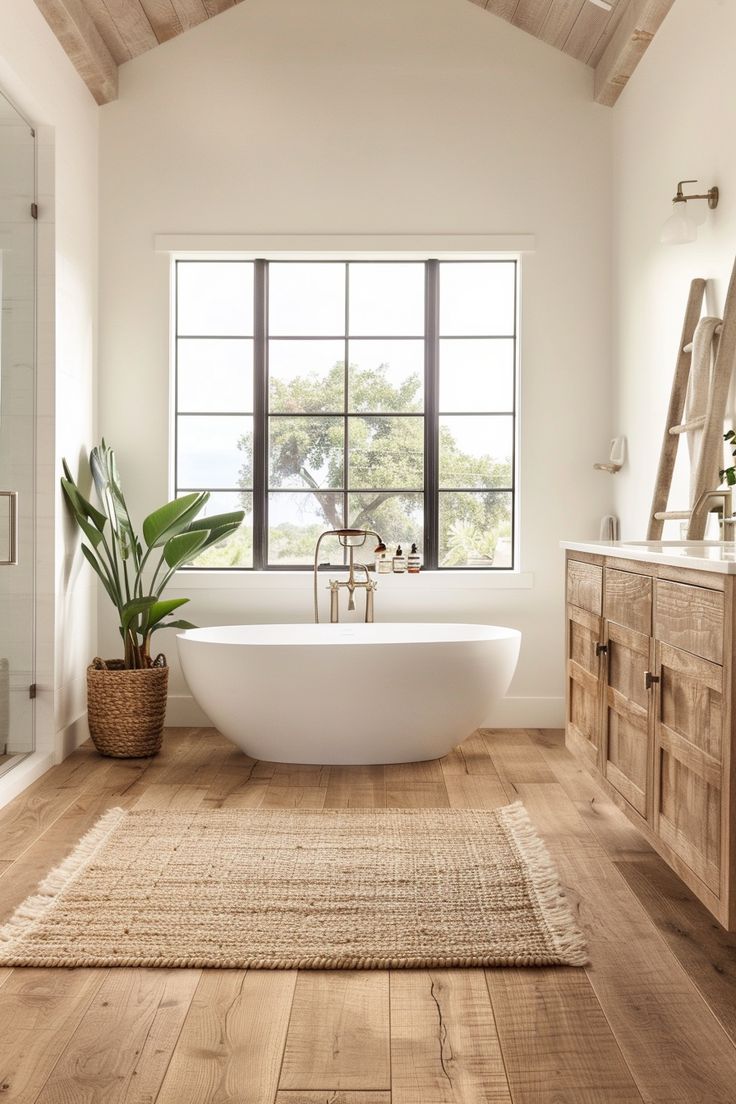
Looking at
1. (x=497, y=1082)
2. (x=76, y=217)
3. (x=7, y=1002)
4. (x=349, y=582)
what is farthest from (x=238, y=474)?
(x=497, y=1082)

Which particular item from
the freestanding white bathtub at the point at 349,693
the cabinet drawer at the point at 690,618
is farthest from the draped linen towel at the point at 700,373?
the freestanding white bathtub at the point at 349,693

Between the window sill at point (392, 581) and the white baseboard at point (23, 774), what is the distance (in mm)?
1074

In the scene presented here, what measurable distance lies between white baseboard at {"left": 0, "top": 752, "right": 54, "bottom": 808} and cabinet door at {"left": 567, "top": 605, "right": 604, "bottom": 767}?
2011 millimetres

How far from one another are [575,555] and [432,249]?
2.00 m

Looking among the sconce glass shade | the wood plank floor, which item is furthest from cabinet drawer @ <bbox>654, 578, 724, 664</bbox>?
the sconce glass shade

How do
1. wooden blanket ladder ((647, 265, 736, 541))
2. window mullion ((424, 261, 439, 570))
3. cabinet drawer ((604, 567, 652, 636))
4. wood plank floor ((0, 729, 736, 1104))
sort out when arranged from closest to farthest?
wood plank floor ((0, 729, 736, 1104)) → cabinet drawer ((604, 567, 652, 636)) → wooden blanket ladder ((647, 265, 736, 541)) → window mullion ((424, 261, 439, 570))

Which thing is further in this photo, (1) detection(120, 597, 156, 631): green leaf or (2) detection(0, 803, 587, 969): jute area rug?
(1) detection(120, 597, 156, 631): green leaf

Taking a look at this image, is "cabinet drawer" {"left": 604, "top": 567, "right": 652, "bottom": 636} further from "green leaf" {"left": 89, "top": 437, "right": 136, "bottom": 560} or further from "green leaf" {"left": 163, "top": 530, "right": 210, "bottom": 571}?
"green leaf" {"left": 89, "top": 437, "right": 136, "bottom": 560}

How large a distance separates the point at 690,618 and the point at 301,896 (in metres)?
1.24

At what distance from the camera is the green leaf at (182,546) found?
4.04 meters

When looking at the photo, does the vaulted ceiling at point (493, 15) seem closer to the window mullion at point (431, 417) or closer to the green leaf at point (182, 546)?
the window mullion at point (431, 417)

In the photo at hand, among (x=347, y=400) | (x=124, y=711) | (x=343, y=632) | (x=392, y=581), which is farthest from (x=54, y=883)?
(x=347, y=400)

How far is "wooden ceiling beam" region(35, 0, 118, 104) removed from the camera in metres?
3.74

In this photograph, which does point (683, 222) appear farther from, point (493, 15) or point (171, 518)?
point (171, 518)
